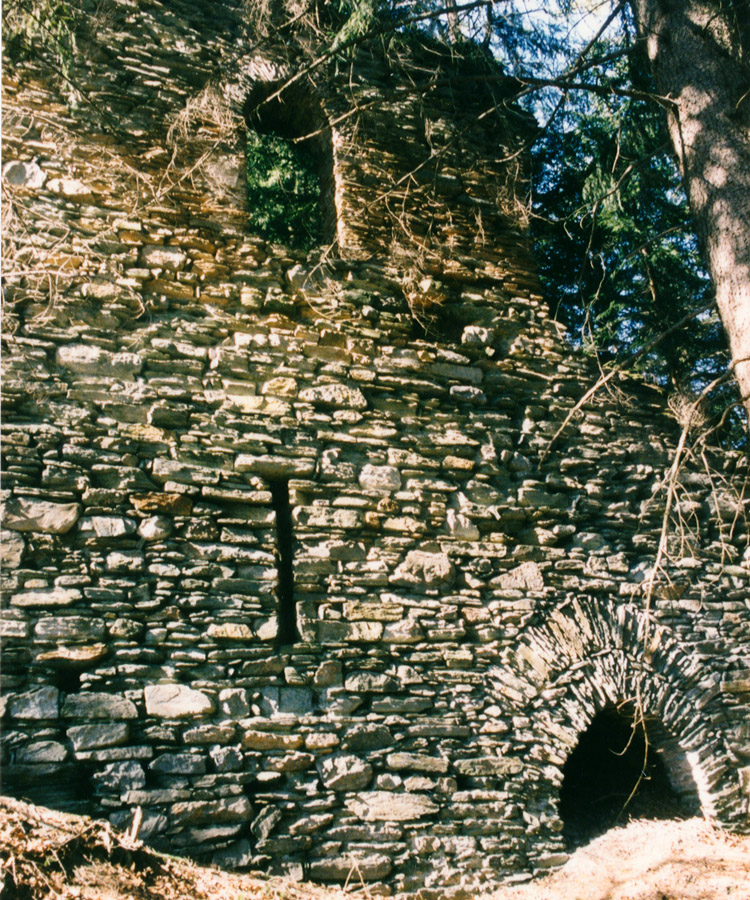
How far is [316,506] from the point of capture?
14.3ft

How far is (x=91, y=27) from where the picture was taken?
4.85 metres

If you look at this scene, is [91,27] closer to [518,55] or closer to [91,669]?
[518,55]

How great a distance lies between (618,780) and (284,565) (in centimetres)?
290

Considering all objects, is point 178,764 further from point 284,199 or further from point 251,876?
point 284,199

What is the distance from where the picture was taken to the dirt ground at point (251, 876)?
280 centimetres

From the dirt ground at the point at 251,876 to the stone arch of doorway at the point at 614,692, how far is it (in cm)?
34

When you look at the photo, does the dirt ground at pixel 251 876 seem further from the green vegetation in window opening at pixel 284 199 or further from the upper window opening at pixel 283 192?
the green vegetation in window opening at pixel 284 199

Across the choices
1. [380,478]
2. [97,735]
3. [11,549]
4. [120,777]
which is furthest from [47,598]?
[380,478]

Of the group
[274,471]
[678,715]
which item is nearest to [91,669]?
[274,471]

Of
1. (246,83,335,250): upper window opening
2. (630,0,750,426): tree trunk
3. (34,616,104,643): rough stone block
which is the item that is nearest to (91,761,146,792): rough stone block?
(34,616,104,643): rough stone block

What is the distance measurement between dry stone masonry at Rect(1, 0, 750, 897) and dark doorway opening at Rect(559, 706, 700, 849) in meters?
0.11

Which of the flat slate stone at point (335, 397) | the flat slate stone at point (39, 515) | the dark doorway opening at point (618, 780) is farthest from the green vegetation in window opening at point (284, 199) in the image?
the dark doorway opening at point (618, 780)

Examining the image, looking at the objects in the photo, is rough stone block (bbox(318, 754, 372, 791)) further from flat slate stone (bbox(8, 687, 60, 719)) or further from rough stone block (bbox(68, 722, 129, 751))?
flat slate stone (bbox(8, 687, 60, 719))

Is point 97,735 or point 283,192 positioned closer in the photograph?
point 97,735
